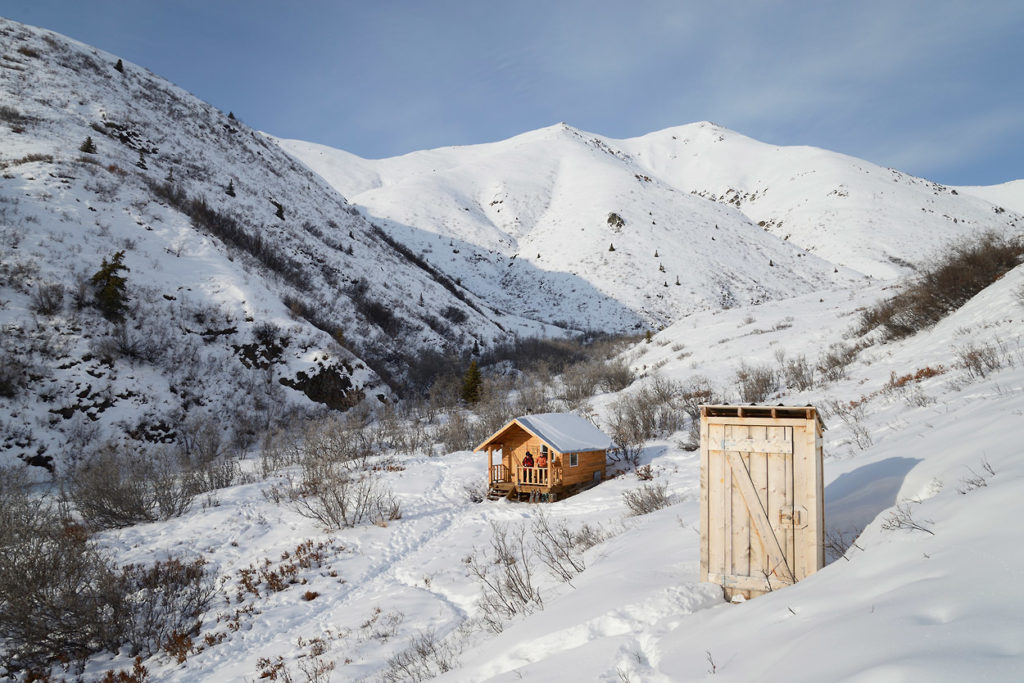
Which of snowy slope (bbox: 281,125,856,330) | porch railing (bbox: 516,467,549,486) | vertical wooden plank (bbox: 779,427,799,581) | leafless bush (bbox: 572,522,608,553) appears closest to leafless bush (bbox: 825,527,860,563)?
vertical wooden plank (bbox: 779,427,799,581)

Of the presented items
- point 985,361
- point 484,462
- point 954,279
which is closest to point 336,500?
point 484,462

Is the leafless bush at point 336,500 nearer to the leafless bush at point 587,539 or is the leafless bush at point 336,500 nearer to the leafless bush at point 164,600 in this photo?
the leafless bush at point 164,600

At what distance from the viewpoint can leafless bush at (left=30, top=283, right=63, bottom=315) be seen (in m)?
19.7

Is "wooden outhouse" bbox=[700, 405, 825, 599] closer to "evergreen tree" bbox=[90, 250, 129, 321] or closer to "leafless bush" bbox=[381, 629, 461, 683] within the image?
"leafless bush" bbox=[381, 629, 461, 683]

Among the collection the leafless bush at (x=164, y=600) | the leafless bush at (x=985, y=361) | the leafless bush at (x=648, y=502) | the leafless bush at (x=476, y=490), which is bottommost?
the leafless bush at (x=164, y=600)

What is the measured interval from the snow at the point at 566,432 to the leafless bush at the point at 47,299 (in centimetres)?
1970

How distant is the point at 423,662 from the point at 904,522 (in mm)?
5521

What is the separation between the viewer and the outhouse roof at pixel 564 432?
1588cm

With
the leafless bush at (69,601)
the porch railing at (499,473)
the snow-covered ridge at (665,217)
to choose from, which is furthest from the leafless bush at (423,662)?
the snow-covered ridge at (665,217)

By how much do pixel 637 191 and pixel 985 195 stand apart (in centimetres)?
13817

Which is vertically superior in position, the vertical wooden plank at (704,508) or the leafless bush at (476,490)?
the vertical wooden plank at (704,508)

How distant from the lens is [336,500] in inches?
588

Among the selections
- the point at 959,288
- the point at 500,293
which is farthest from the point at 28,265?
the point at 500,293

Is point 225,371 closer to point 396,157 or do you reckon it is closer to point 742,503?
point 742,503
